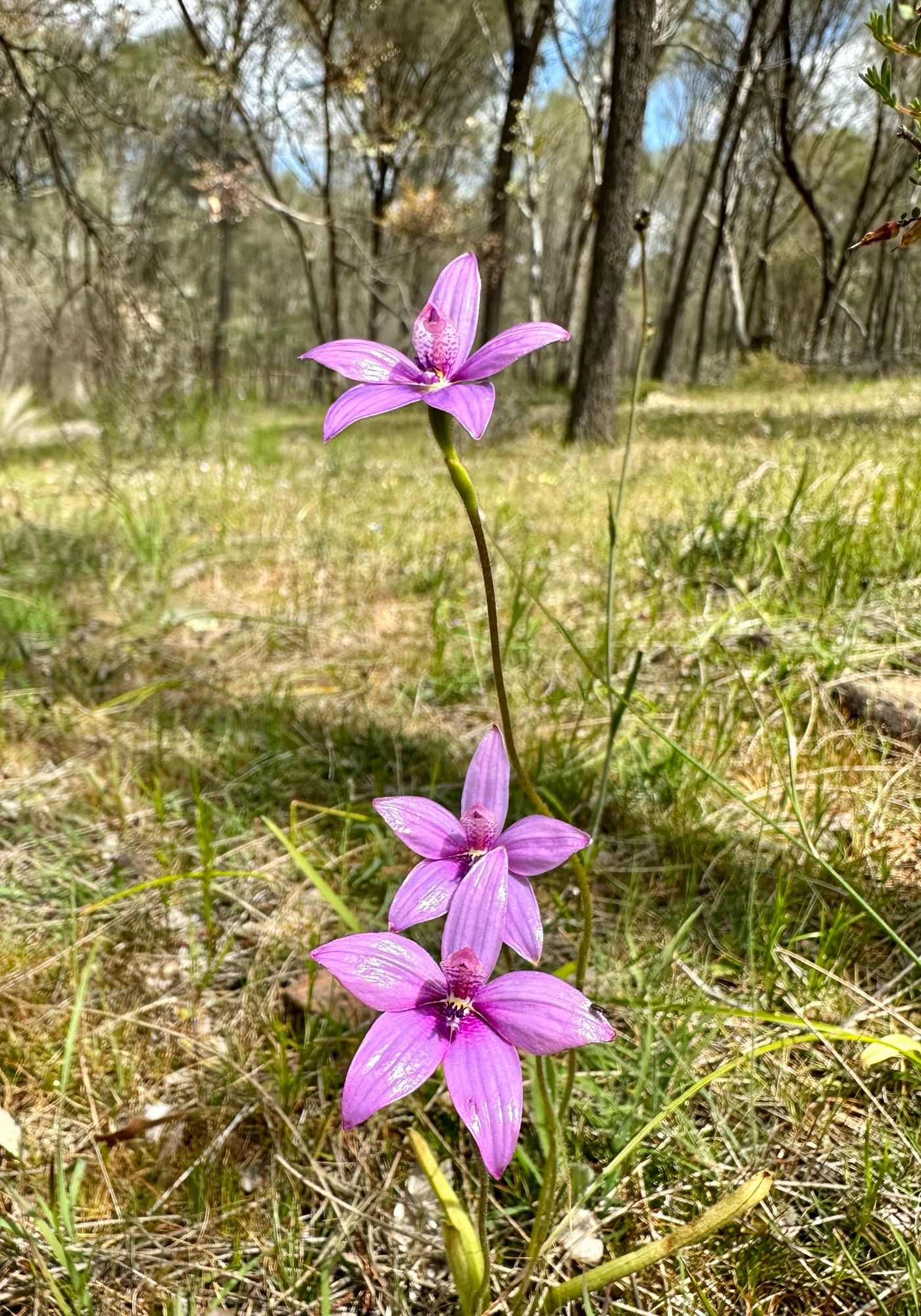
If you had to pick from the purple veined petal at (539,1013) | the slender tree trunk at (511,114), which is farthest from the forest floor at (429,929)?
the slender tree trunk at (511,114)

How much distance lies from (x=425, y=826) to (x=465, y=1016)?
185 mm

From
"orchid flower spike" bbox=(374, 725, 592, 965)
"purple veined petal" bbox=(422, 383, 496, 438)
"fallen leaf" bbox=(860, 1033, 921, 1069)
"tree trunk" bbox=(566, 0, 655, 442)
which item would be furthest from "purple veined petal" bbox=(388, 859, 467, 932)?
"tree trunk" bbox=(566, 0, 655, 442)

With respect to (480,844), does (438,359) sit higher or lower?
higher

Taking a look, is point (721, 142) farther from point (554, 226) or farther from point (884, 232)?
point (554, 226)

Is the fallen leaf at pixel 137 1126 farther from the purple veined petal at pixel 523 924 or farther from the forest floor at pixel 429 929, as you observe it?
the purple veined petal at pixel 523 924

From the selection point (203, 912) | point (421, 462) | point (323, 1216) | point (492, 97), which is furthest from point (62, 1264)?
point (492, 97)

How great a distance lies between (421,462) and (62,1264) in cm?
611

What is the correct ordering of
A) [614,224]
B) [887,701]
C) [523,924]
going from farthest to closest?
[614,224]
[887,701]
[523,924]

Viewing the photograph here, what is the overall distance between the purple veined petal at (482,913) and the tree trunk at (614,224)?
6.56 m

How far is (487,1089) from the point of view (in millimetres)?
621

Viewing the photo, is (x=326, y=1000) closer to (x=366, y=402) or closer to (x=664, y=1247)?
(x=664, y=1247)

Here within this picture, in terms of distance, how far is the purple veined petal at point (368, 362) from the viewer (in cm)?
76

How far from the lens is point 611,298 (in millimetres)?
7000

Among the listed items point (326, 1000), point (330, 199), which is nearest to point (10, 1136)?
point (326, 1000)
